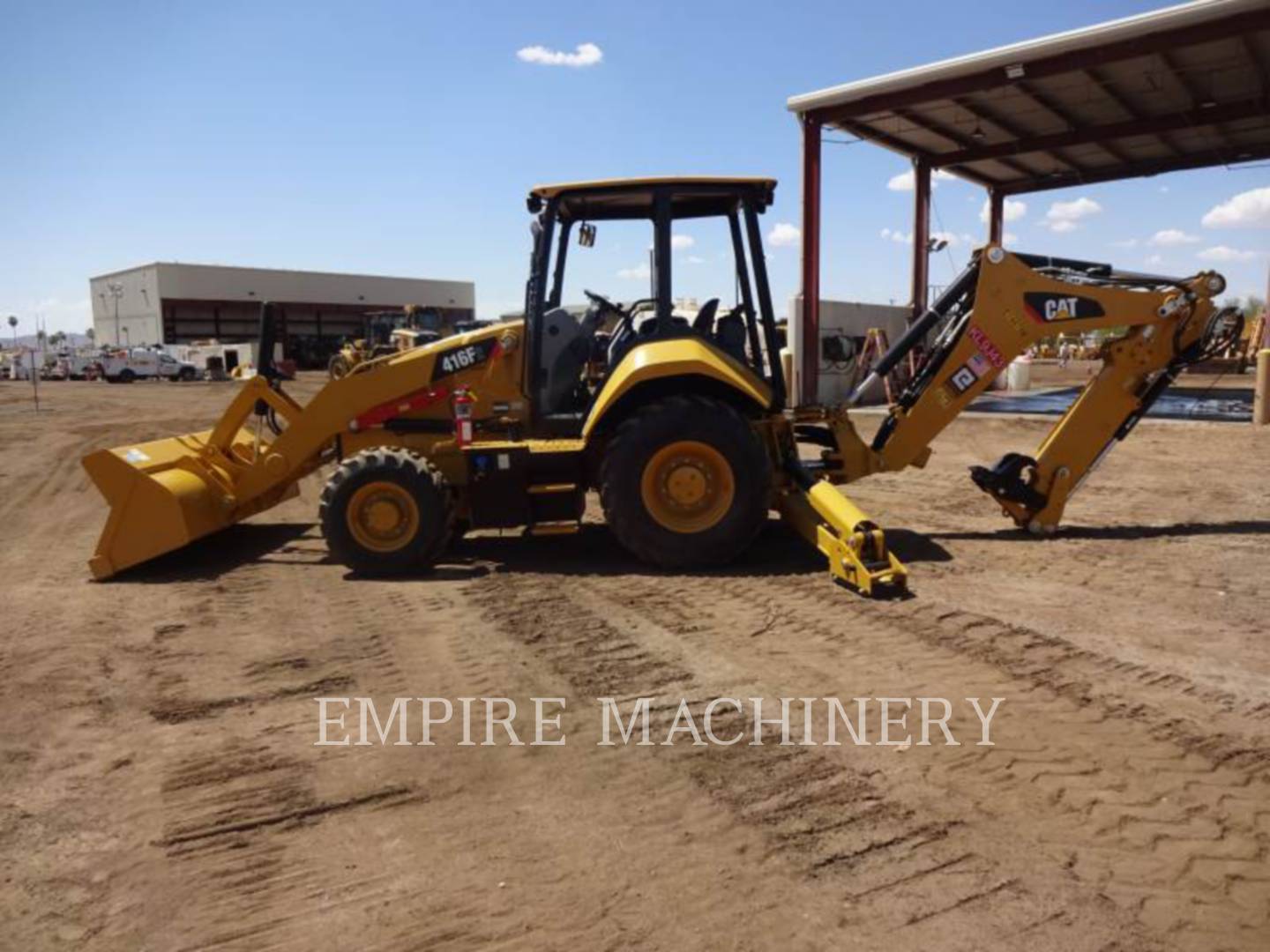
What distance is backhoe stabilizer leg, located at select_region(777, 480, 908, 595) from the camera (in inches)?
228

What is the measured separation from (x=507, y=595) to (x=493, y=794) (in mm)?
2664

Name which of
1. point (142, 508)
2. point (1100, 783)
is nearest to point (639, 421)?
point (142, 508)

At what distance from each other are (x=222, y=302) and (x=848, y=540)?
5671 centimetres

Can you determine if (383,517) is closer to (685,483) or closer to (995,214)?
(685,483)

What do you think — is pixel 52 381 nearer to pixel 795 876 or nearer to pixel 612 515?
pixel 612 515

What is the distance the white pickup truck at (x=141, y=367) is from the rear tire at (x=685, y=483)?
1521 inches

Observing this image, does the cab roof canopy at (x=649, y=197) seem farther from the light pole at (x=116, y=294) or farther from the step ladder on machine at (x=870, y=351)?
the light pole at (x=116, y=294)

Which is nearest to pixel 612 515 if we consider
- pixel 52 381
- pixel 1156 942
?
pixel 1156 942

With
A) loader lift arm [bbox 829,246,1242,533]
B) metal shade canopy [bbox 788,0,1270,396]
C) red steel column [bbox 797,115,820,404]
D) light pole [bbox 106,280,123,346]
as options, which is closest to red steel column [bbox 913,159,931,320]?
metal shade canopy [bbox 788,0,1270,396]

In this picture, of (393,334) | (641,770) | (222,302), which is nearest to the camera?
(641,770)

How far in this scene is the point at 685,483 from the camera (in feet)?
21.4

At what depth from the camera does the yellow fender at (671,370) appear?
21.0 ft

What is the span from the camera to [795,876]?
9.56 feet

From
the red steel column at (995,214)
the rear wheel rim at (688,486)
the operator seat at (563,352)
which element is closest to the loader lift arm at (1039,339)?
the rear wheel rim at (688,486)
